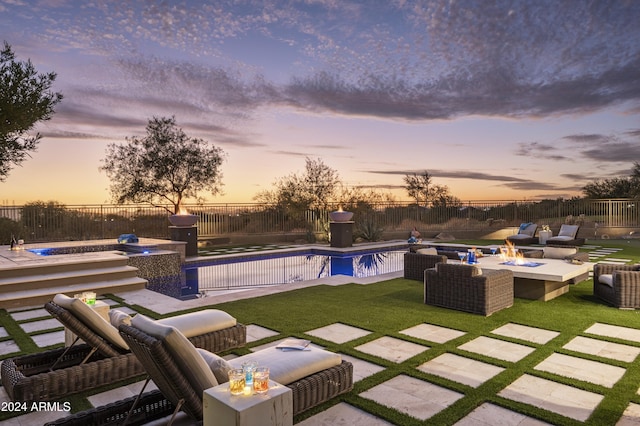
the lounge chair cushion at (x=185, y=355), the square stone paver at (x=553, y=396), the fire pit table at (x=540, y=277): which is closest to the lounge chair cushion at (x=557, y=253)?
the fire pit table at (x=540, y=277)

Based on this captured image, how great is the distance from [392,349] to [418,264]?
13.8ft

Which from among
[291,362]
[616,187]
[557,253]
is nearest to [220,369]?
[291,362]

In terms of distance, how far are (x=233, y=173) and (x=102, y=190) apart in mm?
5591

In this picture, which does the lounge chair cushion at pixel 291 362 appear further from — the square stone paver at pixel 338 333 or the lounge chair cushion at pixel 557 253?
the lounge chair cushion at pixel 557 253

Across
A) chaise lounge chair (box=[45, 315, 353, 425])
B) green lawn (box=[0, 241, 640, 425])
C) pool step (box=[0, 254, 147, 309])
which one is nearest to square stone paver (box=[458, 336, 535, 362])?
green lawn (box=[0, 241, 640, 425])

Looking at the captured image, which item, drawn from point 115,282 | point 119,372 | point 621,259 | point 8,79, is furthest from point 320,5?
point 119,372

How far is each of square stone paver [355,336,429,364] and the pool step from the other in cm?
523

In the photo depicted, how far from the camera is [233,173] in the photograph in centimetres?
1914

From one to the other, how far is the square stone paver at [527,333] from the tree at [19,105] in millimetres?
11401

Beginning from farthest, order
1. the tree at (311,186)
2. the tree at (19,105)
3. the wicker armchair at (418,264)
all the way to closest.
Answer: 1. the tree at (311,186)
2. the tree at (19,105)
3. the wicker armchair at (418,264)

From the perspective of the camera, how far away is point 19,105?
999 cm

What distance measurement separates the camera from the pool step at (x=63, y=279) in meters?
6.51

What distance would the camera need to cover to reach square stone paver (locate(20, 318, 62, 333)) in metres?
5.00

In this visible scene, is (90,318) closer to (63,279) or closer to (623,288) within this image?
(63,279)
